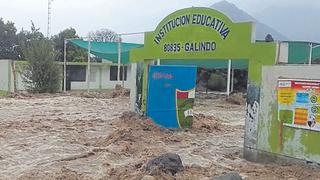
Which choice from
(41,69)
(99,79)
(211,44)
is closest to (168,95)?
(211,44)

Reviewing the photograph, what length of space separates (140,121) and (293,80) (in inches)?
236

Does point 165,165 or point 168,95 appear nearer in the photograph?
point 165,165

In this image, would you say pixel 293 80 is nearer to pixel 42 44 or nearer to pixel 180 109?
pixel 180 109

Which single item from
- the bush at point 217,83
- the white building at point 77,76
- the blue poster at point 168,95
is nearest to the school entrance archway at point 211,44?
the blue poster at point 168,95

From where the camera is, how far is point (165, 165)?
7789mm

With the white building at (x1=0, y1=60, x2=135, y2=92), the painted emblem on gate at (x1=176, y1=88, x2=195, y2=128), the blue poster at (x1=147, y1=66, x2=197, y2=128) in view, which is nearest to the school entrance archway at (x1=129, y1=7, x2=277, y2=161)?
the blue poster at (x1=147, y1=66, x2=197, y2=128)

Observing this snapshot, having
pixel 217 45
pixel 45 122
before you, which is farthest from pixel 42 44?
pixel 217 45

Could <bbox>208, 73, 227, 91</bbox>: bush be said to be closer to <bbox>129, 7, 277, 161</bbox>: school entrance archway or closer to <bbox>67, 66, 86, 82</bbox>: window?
<bbox>67, 66, 86, 82</bbox>: window

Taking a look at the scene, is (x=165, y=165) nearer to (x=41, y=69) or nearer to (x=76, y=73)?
(x=41, y=69)

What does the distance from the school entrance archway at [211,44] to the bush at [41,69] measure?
639 inches

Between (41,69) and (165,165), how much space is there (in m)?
22.8

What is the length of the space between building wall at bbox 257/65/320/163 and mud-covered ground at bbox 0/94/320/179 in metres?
0.34

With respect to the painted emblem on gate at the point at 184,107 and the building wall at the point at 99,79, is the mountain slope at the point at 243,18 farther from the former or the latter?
the building wall at the point at 99,79

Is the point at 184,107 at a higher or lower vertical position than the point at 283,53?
lower
